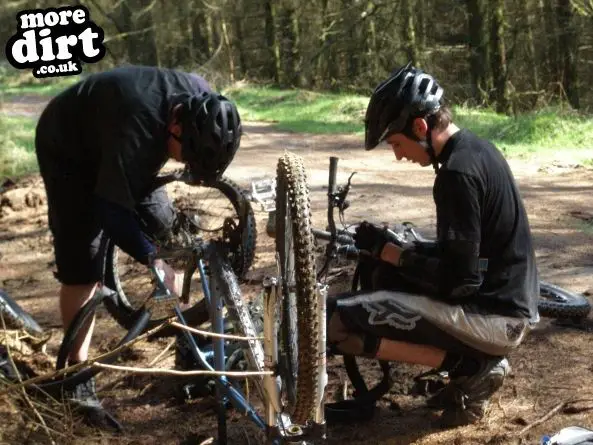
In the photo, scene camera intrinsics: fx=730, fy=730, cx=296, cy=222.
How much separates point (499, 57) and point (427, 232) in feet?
36.4

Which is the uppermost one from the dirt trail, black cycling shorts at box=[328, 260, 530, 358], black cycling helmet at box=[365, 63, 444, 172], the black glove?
black cycling helmet at box=[365, 63, 444, 172]

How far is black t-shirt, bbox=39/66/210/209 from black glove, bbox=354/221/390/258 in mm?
979

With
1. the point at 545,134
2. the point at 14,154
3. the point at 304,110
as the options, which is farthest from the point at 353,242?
the point at 304,110

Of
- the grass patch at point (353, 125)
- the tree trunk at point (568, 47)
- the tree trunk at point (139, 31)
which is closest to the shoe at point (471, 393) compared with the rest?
the grass patch at point (353, 125)

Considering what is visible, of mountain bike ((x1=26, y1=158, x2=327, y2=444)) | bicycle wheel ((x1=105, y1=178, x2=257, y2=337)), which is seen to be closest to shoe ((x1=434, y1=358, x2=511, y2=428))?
mountain bike ((x1=26, y1=158, x2=327, y2=444))

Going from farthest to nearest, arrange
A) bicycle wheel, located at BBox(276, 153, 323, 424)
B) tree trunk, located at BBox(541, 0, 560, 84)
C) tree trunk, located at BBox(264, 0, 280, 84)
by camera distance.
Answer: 1. tree trunk, located at BBox(264, 0, 280, 84)
2. tree trunk, located at BBox(541, 0, 560, 84)
3. bicycle wheel, located at BBox(276, 153, 323, 424)

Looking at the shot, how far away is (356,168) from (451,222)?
6.55 m

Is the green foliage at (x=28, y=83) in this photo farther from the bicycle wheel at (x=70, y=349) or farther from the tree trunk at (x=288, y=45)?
the bicycle wheel at (x=70, y=349)

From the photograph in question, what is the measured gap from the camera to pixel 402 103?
3.11 meters

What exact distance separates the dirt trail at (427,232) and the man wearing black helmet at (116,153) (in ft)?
1.37

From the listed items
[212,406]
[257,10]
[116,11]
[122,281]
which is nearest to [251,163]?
[122,281]

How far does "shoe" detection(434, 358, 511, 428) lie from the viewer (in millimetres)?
3178

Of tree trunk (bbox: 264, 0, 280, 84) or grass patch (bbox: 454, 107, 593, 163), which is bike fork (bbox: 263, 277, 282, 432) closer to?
grass patch (bbox: 454, 107, 593, 163)

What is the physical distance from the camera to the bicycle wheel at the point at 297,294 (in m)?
2.53
